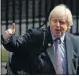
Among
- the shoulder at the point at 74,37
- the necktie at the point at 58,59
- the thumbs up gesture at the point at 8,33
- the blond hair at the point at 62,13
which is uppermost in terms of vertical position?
the blond hair at the point at 62,13

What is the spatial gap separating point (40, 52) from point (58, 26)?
1.15ft

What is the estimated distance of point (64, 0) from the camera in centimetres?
704

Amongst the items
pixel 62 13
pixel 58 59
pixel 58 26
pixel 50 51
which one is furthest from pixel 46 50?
pixel 62 13

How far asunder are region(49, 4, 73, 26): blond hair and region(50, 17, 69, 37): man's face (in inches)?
1.4

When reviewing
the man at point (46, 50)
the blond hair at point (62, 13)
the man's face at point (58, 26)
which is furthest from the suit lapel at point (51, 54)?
the blond hair at point (62, 13)

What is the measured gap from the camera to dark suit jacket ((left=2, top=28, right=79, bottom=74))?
278 inches

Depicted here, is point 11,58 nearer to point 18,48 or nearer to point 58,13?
point 18,48

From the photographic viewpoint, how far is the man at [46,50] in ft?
23.2

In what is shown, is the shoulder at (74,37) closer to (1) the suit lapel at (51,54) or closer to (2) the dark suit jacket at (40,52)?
(2) the dark suit jacket at (40,52)

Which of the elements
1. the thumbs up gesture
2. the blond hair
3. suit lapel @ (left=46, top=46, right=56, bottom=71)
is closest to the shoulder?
the blond hair

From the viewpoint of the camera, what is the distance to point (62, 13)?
700cm

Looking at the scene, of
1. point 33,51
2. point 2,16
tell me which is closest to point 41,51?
point 33,51

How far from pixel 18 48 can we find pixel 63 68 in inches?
21.2

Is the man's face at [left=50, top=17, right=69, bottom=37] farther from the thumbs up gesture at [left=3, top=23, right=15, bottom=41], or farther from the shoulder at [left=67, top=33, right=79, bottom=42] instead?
the thumbs up gesture at [left=3, top=23, right=15, bottom=41]
